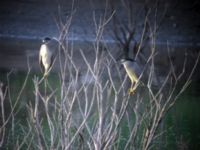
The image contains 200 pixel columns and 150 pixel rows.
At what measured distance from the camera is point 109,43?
1895 cm

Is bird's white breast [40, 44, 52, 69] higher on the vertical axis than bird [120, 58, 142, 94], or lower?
higher

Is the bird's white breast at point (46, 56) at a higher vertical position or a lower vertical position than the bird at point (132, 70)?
higher

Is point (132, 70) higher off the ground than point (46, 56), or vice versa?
point (46, 56)

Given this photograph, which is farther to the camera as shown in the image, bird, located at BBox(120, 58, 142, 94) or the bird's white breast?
bird, located at BBox(120, 58, 142, 94)

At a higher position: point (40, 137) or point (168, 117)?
point (40, 137)

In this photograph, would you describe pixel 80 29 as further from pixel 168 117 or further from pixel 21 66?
pixel 168 117

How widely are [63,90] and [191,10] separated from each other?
706 inches

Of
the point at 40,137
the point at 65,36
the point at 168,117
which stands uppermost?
the point at 65,36

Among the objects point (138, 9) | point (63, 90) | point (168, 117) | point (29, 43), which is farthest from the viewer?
point (138, 9)

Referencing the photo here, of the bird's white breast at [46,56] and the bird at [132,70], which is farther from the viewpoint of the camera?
the bird at [132,70]

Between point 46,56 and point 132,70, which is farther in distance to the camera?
point 132,70

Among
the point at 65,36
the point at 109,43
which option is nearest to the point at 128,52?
the point at 109,43

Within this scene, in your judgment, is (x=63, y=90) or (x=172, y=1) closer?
(x=63, y=90)

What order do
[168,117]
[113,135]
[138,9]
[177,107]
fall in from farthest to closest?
[138,9], [177,107], [168,117], [113,135]
